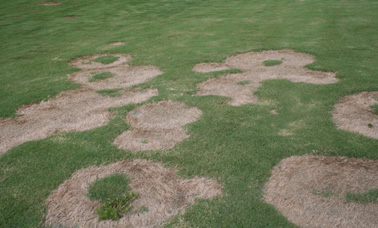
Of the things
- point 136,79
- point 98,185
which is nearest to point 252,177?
point 98,185

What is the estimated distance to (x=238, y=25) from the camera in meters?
8.83

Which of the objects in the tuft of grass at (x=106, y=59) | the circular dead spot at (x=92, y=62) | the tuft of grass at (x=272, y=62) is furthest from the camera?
the tuft of grass at (x=106, y=59)

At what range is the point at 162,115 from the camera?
361 cm

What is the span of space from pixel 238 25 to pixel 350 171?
23.6ft

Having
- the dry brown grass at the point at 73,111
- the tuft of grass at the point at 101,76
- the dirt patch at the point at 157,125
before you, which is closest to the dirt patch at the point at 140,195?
the dirt patch at the point at 157,125

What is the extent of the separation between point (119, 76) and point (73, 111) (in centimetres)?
147

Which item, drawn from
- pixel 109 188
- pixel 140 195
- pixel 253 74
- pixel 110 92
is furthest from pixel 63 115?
pixel 253 74

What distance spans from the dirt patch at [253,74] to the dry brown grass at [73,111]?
99 cm

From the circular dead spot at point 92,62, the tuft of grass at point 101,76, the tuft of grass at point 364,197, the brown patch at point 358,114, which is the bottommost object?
the tuft of grass at point 364,197

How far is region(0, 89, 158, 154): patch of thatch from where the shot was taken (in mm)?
3310

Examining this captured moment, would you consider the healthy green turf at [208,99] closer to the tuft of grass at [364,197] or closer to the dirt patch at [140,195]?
the dirt patch at [140,195]

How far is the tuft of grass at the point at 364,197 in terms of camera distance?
2189 millimetres

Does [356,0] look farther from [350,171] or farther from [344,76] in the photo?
[350,171]

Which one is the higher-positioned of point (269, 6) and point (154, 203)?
point (269, 6)
